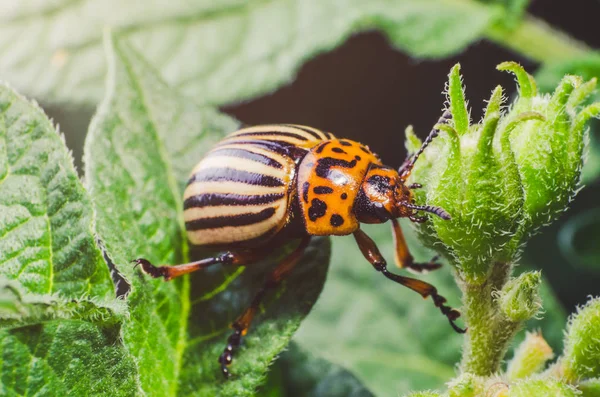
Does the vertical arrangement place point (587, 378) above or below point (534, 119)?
below

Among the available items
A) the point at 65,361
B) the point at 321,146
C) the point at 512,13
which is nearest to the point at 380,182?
the point at 321,146

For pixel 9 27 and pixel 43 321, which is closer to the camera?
pixel 43 321

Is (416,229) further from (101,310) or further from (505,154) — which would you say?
(101,310)

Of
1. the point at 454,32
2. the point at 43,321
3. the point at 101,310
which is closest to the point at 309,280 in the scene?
the point at 101,310

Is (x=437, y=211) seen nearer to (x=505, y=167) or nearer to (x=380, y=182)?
(x=505, y=167)

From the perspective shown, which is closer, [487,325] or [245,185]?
[487,325]

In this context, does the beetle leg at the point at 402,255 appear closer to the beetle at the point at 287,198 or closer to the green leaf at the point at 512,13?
the beetle at the point at 287,198

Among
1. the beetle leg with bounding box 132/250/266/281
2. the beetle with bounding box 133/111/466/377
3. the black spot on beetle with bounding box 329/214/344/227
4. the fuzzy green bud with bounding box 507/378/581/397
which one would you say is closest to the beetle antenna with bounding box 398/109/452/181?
the beetle with bounding box 133/111/466/377
